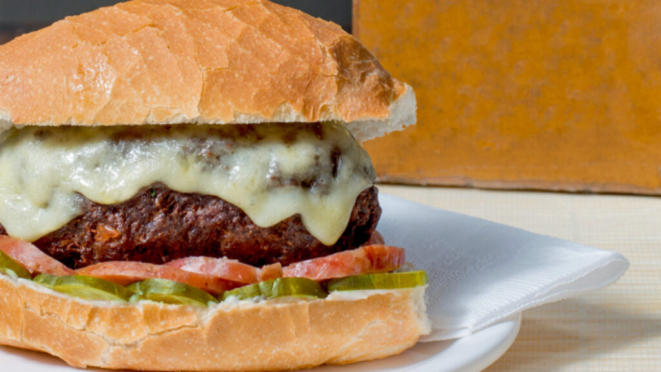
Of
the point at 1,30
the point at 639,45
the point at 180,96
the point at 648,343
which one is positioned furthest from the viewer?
the point at 1,30

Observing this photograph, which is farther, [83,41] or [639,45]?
[639,45]

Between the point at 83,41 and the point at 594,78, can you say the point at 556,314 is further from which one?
the point at 594,78

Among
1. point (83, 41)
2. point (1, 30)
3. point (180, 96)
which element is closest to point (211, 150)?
point (180, 96)

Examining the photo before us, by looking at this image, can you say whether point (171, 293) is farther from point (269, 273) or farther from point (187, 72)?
point (187, 72)

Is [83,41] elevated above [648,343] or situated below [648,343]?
above

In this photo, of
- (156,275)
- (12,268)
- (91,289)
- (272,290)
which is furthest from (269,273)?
(12,268)

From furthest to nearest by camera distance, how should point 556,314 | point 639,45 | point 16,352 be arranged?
point 639,45, point 556,314, point 16,352
